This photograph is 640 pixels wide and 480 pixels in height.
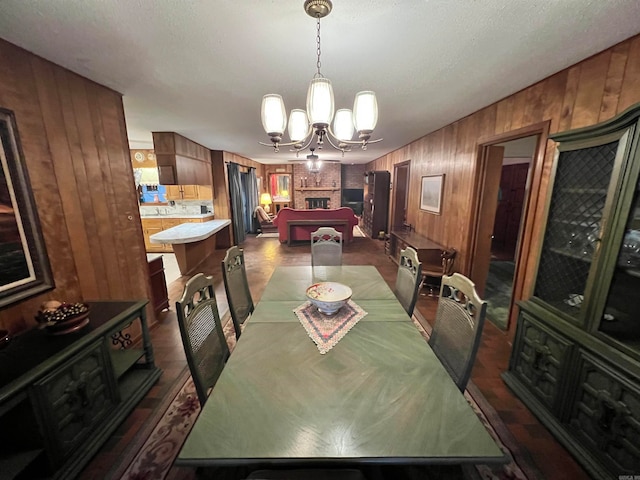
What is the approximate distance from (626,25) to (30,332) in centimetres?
368

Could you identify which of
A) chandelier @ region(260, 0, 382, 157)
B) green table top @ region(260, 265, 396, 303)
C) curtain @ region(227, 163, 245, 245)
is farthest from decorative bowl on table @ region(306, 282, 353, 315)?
curtain @ region(227, 163, 245, 245)

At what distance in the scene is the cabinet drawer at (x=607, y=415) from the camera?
1.17 meters

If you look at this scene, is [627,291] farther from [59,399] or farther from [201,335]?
[59,399]

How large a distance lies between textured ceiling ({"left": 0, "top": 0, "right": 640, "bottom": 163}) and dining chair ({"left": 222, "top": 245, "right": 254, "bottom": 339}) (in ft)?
4.34

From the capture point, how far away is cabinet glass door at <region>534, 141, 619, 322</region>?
1438mm

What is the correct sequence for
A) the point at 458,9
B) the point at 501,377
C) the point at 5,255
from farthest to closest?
the point at 501,377 → the point at 5,255 → the point at 458,9

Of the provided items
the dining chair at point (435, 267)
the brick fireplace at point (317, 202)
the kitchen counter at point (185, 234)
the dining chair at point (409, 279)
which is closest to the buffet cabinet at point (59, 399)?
the dining chair at point (409, 279)

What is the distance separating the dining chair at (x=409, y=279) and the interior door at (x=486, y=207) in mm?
1420

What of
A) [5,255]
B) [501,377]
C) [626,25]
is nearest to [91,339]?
[5,255]

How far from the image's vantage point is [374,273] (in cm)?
244

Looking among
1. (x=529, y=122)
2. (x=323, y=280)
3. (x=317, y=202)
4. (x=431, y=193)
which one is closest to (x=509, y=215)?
(x=431, y=193)

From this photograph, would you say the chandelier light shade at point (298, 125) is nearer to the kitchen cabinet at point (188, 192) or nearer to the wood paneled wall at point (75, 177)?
the wood paneled wall at point (75, 177)

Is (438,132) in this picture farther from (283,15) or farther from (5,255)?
(5,255)

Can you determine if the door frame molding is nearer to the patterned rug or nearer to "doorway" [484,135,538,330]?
the patterned rug
